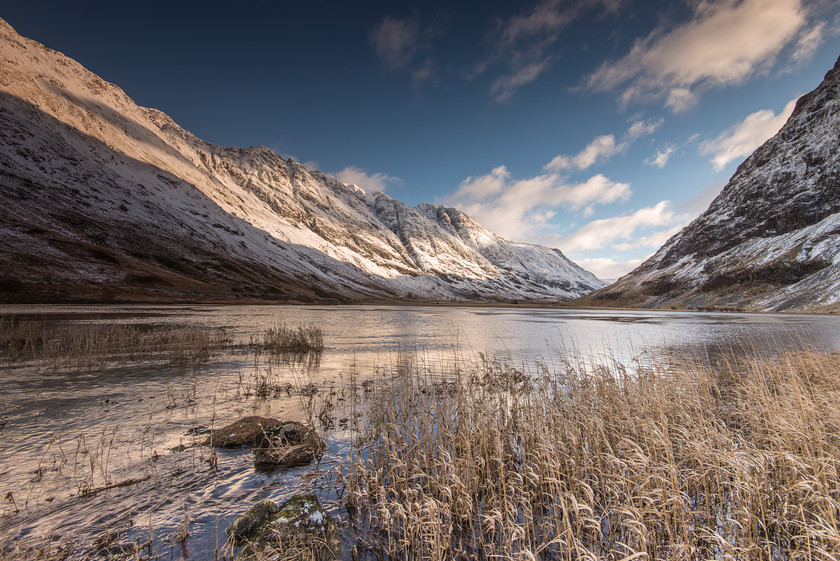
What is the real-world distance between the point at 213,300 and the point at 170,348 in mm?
78236

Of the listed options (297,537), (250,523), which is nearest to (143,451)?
(250,523)

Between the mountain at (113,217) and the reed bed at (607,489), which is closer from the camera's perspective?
the reed bed at (607,489)

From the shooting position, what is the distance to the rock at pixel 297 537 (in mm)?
5113

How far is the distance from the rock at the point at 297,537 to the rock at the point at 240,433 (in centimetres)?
436

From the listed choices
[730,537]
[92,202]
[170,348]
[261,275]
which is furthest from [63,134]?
[730,537]

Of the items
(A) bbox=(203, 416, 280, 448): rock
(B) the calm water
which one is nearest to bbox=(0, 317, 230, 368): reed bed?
(B) the calm water

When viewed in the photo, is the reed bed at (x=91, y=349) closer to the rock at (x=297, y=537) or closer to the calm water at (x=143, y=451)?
the calm water at (x=143, y=451)

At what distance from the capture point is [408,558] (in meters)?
5.51

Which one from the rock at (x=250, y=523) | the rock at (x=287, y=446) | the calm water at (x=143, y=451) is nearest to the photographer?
the rock at (x=250, y=523)

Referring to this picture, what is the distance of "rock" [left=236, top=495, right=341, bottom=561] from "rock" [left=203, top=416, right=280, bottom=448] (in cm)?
436

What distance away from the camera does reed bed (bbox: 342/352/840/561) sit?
5062 millimetres

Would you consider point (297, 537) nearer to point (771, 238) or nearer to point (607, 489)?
point (607, 489)

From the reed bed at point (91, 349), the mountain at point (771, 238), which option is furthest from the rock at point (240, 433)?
the mountain at point (771, 238)

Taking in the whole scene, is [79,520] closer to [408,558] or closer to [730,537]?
[408,558]
